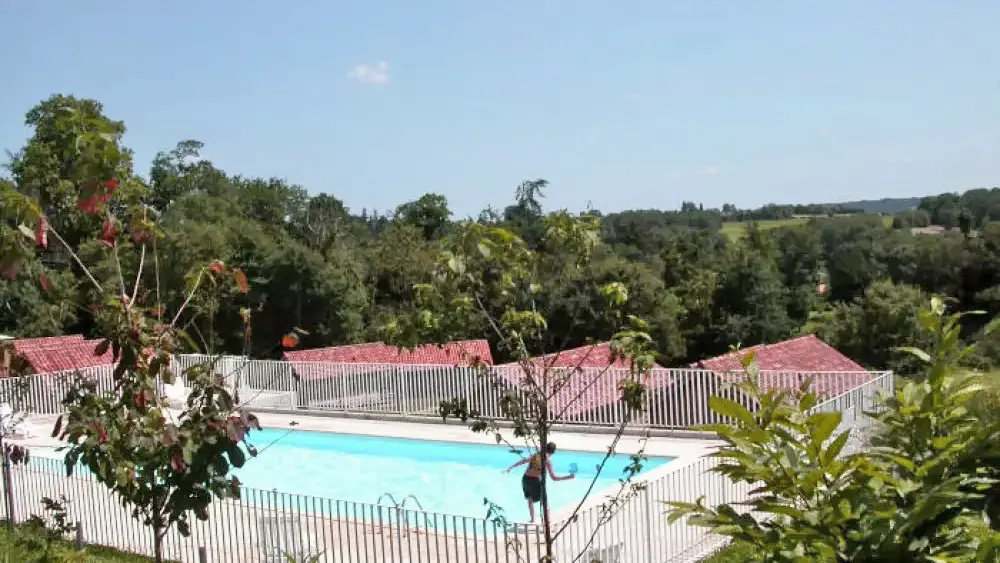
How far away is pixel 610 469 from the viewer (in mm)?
17406

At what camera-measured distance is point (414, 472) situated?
60.2ft

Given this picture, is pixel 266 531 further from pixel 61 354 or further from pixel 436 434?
pixel 61 354

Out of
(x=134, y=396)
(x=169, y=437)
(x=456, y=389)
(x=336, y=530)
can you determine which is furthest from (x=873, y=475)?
(x=456, y=389)

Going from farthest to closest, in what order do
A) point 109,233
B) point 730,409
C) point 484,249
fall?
1. point 484,249
2. point 109,233
3. point 730,409

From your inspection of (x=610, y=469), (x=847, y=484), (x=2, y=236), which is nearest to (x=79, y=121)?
(x=2, y=236)

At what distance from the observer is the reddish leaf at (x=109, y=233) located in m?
4.41

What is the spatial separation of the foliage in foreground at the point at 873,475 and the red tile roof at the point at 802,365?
566 inches

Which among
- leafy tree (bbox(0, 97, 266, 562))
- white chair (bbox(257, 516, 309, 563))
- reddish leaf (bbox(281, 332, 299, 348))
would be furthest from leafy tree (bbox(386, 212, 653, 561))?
white chair (bbox(257, 516, 309, 563))

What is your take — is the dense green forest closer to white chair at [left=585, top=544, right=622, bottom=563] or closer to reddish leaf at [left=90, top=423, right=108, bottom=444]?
white chair at [left=585, top=544, right=622, bottom=563]

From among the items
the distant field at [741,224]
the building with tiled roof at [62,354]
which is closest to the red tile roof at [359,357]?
the building with tiled roof at [62,354]

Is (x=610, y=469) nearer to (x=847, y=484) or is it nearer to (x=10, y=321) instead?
(x=847, y=484)

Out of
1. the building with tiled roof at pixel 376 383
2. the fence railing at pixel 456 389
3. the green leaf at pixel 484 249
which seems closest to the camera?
the green leaf at pixel 484 249

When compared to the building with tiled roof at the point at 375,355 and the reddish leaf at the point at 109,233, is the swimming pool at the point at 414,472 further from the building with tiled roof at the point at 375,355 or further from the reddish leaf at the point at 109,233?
the reddish leaf at the point at 109,233

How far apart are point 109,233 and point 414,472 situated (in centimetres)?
1450
